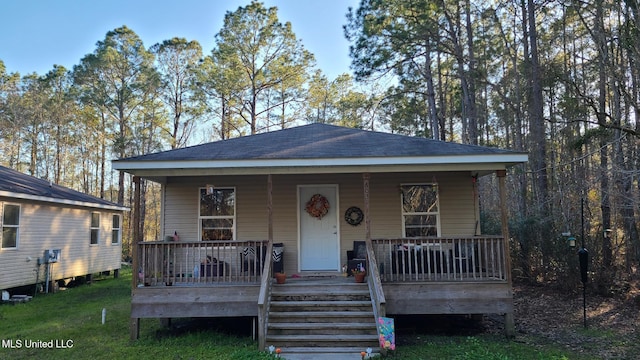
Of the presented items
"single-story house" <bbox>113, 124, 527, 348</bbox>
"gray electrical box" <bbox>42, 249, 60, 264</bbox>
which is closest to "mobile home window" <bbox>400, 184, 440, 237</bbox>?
"single-story house" <bbox>113, 124, 527, 348</bbox>

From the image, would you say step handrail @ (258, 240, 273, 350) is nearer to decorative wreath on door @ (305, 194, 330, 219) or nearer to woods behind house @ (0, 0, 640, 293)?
decorative wreath on door @ (305, 194, 330, 219)

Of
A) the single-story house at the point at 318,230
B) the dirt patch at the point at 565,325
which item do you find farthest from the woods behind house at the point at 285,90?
the single-story house at the point at 318,230

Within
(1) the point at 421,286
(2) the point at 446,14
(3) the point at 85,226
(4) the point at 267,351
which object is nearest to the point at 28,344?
(4) the point at 267,351

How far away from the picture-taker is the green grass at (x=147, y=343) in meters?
5.72

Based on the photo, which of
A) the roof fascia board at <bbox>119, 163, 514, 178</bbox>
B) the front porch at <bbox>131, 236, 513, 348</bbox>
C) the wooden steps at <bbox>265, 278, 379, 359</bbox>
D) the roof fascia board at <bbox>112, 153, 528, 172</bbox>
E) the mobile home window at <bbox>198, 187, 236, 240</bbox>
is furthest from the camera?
the mobile home window at <bbox>198, 187, 236, 240</bbox>

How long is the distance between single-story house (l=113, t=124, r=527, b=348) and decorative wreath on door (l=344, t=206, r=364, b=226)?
31 millimetres

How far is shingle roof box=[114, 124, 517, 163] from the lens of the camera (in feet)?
23.0

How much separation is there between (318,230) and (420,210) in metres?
2.28

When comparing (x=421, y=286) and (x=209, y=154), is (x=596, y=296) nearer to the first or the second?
(x=421, y=286)

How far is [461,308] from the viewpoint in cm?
659

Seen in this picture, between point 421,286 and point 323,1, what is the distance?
12652 millimetres

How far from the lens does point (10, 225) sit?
418 inches

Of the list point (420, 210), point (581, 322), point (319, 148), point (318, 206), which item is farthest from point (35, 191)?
point (581, 322)

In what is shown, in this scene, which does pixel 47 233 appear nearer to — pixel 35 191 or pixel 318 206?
pixel 35 191
